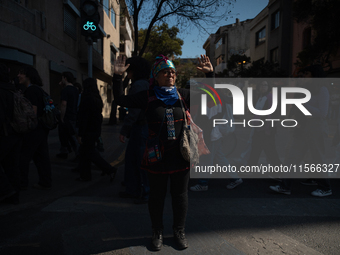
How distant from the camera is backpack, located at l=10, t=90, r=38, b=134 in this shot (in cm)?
369

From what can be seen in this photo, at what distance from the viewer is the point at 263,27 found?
28.8 m

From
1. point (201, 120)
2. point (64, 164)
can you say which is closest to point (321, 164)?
point (201, 120)

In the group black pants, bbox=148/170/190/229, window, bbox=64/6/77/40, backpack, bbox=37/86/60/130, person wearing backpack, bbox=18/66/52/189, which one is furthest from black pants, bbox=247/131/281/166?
window, bbox=64/6/77/40

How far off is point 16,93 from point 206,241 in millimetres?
2964

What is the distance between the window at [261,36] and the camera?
94.9ft

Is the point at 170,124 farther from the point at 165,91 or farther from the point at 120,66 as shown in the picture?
the point at 120,66

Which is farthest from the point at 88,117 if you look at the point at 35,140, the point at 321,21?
the point at 321,21

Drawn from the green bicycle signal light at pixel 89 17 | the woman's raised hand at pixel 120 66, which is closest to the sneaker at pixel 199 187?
the woman's raised hand at pixel 120 66

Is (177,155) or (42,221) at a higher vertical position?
(177,155)

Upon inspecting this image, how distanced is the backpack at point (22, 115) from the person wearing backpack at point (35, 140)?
31 centimetres

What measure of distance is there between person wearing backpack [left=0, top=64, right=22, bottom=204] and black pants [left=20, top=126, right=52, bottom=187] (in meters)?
0.37

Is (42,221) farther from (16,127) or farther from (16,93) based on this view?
(16,93)

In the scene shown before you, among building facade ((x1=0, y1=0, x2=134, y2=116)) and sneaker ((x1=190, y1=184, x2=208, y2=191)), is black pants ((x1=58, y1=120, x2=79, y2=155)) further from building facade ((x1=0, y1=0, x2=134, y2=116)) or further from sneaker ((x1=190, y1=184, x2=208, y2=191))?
building facade ((x1=0, y1=0, x2=134, y2=116))

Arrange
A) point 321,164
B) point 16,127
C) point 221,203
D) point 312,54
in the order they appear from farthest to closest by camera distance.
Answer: point 312,54 < point 321,164 < point 221,203 < point 16,127
